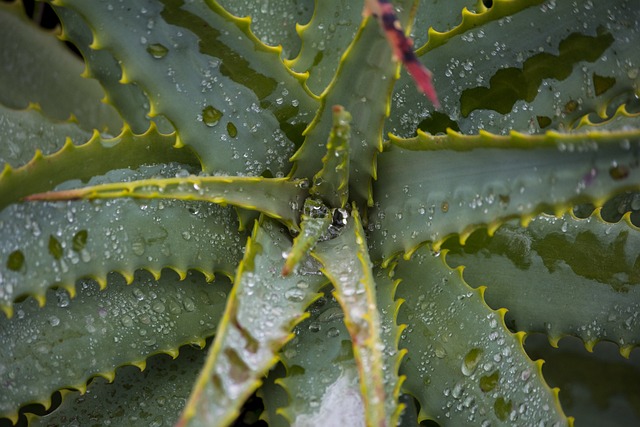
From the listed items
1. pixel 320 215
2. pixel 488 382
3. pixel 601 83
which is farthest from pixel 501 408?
pixel 601 83

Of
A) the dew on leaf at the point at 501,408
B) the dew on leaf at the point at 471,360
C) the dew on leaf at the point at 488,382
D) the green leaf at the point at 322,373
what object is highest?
the green leaf at the point at 322,373

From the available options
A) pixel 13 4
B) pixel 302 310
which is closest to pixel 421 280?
pixel 302 310

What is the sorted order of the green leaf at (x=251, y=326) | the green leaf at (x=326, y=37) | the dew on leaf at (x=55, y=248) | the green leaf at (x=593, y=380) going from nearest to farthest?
the green leaf at (x=251, y=326) < the dew on leaf at (x=55, y=248) < the green leaf at (x=326, y=37) < the green leaf at (x=593, y=380)

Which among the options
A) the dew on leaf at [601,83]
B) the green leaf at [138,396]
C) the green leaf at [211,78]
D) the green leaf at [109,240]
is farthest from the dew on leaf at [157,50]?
the dew on leaf at [601,83]

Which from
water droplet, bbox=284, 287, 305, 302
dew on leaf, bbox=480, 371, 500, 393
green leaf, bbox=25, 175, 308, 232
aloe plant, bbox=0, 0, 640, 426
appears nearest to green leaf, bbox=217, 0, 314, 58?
aloe plant, bbox=0, 0, 640, 426

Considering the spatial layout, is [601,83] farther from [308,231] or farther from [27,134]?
[27,134]

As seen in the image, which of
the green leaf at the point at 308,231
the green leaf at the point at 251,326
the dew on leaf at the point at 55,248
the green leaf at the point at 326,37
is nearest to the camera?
the green leaf at the point at 251,326

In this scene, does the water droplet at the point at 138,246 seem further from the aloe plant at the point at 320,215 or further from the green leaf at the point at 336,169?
the green leaf at the point at 336,169
